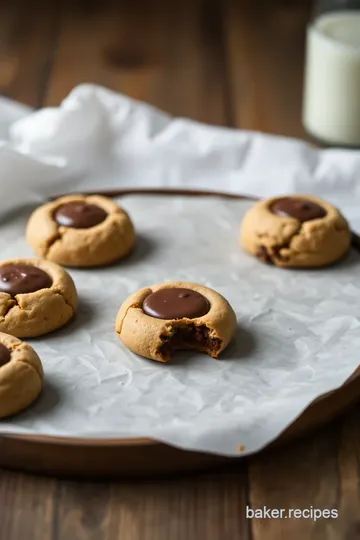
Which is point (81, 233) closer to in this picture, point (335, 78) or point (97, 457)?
point (97, 457)

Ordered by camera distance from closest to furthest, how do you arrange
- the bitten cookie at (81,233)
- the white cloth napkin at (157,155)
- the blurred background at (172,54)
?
1. the bitten cookie at (81,233)
2. the white cloth napkin at (157,155)
3. the blurred background at (172,54)

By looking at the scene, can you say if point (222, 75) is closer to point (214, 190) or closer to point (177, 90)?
point (177, 90)

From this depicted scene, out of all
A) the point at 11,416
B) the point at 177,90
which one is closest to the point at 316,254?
the point at 11,416

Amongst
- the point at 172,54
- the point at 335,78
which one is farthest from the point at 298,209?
the point at 172,54

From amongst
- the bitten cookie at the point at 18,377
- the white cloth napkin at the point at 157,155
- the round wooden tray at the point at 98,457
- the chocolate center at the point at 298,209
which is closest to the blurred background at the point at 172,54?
the white cloth napkin at the point at 157,155

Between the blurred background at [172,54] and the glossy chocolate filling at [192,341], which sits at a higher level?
the glossy chocolate filling at [192,341]

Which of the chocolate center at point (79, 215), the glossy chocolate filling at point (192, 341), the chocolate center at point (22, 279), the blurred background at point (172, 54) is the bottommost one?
the blurred background at point (172, 54)

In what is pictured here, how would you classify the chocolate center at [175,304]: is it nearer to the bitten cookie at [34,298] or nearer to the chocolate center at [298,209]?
the bitten cookie at [34,298]
